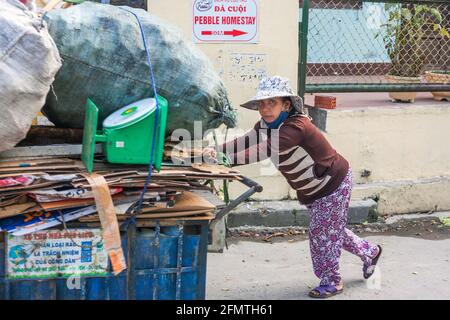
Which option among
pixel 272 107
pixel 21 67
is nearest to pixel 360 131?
pixel 272 107

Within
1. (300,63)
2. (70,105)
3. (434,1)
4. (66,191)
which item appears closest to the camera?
(66,191)

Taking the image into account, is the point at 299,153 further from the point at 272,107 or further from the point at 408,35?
the point at 408,35

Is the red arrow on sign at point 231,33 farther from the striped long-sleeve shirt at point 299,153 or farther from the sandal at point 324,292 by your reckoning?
the sandal at point 324,292

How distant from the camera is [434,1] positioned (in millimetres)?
5711

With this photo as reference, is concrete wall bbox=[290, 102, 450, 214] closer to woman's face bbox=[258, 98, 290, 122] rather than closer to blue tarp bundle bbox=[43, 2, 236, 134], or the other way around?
woman's face bbox=[258, 98, 290, 122]

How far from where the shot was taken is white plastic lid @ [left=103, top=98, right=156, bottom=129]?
2.47 meters

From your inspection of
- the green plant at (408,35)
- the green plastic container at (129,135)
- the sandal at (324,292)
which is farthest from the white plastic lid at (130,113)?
the green plant at (408,35)

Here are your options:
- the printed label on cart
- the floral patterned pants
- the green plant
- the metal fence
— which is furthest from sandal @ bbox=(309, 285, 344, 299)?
the green plant

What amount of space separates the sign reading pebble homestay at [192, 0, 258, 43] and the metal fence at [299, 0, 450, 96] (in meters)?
0.77

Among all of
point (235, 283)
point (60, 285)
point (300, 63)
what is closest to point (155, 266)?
point (60, 285)

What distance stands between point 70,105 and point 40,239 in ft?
1.96

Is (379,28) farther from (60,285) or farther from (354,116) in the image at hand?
(60,285)

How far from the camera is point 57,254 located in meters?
2.54

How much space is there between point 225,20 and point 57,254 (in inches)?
119
